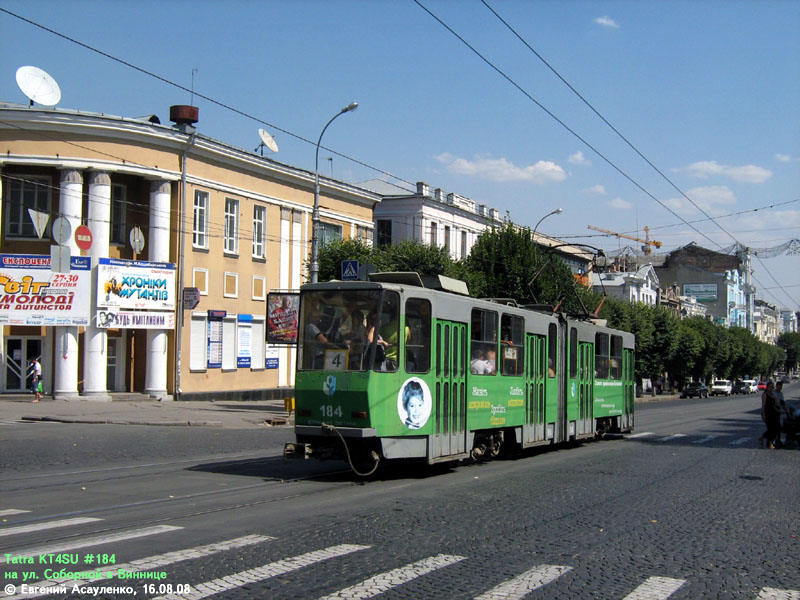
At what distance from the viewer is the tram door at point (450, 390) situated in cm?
1342

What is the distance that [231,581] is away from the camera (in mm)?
6488

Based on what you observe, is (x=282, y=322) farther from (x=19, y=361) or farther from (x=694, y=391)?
(x=694, y=391)

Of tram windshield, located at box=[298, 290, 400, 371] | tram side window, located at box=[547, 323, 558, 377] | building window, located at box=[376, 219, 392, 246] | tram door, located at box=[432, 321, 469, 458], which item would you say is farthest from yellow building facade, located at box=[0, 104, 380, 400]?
tram windshield, located at box=[298, 290, 400, 371]

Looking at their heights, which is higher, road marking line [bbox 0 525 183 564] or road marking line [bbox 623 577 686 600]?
road marking line [bbox 0 525 183 564]

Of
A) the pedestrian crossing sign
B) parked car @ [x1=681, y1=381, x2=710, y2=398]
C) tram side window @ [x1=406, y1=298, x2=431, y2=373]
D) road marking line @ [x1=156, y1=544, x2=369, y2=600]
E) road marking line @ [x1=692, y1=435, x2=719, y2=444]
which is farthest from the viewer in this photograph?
parked car @ [x1=681, y1=381, x2=710, y2=398]

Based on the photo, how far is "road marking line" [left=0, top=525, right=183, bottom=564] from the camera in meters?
7.30

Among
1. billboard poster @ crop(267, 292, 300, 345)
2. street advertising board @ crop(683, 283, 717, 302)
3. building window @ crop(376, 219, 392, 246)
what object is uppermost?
street advertising board @ crop(683, 283, 717, 302)

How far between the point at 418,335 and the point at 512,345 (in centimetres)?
354

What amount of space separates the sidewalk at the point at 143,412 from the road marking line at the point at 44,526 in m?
15.5

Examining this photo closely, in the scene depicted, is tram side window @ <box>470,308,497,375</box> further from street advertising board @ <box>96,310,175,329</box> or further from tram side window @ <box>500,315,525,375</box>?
street advertising board @ <box>96,310,175,329</box>

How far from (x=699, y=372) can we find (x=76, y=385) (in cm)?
7442

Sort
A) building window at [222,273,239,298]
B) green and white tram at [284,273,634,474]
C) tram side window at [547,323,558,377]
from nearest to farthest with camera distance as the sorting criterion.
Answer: green and white tram at [284,273,634,474] → tram side window at [547,323,558,377] → building window at [222,273,239,298]

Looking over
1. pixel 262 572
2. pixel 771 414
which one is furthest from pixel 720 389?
pixel 262 572

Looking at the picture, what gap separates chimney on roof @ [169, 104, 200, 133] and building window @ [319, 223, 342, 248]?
8288 millimetres
